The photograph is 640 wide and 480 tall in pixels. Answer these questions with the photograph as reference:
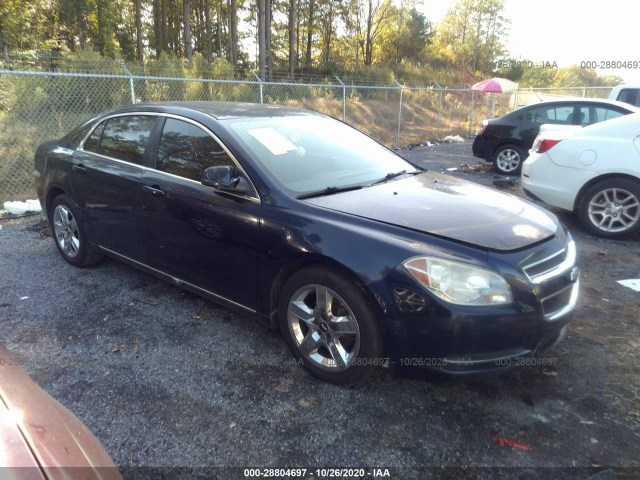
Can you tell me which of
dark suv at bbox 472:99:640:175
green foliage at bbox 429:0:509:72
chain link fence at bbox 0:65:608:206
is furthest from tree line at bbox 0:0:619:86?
dark suv at bbox 472:99:640:175

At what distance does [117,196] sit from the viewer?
3.73 metres

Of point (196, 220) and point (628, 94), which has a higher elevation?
point (628, 94)

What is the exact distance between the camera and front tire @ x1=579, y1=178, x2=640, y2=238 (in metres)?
5.32

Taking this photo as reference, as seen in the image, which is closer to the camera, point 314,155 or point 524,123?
point 314,155

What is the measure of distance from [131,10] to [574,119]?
38792mm

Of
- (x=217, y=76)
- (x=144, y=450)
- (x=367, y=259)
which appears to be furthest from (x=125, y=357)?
(x=217, y=76)

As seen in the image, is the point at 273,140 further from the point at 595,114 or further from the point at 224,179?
the point at 595,114

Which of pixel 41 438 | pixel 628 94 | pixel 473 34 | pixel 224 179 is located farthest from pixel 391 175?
pixel 473 34

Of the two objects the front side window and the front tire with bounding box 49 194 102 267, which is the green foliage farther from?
the front tire with bounding box 49 194 102 267

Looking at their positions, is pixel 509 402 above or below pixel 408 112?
below

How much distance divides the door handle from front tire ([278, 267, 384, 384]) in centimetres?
127

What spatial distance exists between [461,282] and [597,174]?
13.6ft

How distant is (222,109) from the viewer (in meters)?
3.61

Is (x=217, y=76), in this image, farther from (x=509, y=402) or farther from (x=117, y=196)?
(x=509, y=402)
